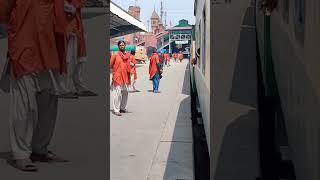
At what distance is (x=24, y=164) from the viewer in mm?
3240

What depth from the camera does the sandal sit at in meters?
3.23

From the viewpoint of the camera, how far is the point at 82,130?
323 cm

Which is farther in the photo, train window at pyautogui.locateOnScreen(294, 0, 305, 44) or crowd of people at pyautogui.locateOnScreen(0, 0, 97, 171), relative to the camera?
crowd of people at pyautogui.locateOnScreen(0, 0, 97, 171)

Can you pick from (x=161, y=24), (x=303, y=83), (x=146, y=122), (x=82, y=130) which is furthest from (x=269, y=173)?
(x=161, y=24)

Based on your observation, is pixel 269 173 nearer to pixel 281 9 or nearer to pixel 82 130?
pixel 281 9

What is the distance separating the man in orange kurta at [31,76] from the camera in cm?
319

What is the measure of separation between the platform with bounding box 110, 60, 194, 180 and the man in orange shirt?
0.42m

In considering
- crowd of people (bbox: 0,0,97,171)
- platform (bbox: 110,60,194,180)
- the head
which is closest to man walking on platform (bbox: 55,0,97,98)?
crowd of people (bbox: 0,0,97,171)

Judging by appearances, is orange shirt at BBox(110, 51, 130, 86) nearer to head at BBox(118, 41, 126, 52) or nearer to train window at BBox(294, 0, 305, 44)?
head at BBox(118, 41, 126, 52)

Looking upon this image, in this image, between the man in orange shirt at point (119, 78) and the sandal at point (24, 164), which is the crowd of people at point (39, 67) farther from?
the man in orange shirt at point (119, 78)

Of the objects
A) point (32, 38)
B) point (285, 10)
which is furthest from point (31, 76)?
point (285, 10)

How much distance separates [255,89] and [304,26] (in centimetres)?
103

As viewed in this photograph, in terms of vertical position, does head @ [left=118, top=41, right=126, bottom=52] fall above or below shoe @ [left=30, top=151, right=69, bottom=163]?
above

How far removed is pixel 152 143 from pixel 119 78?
2.98 meters
